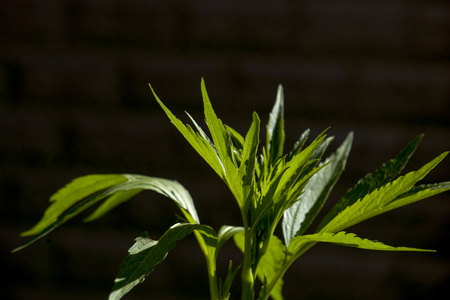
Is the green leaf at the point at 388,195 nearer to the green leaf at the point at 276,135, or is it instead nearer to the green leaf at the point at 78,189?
the green leaf at the point at 276,135

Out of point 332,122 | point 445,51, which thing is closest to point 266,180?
point 332,122

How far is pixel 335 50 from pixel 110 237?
807 mm

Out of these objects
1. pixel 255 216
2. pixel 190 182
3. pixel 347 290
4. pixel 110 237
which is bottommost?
pixel 347 290

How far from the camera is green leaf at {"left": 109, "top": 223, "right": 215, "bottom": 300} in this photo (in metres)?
0.39

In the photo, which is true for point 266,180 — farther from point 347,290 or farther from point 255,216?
point 347,290

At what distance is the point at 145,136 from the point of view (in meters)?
1.32

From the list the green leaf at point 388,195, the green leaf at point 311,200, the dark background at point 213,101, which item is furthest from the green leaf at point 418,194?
the dark background at point 213,101

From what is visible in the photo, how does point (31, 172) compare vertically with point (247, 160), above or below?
below

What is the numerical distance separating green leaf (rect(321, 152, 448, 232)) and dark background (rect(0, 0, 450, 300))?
2.78 ft

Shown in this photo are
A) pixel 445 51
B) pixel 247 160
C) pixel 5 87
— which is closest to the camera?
pixel 247 160

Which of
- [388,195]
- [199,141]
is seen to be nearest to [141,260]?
[199,141]

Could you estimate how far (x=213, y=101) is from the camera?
1.29 meters

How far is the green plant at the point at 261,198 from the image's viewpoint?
424 mm

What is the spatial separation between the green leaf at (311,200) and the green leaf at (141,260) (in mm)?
158
